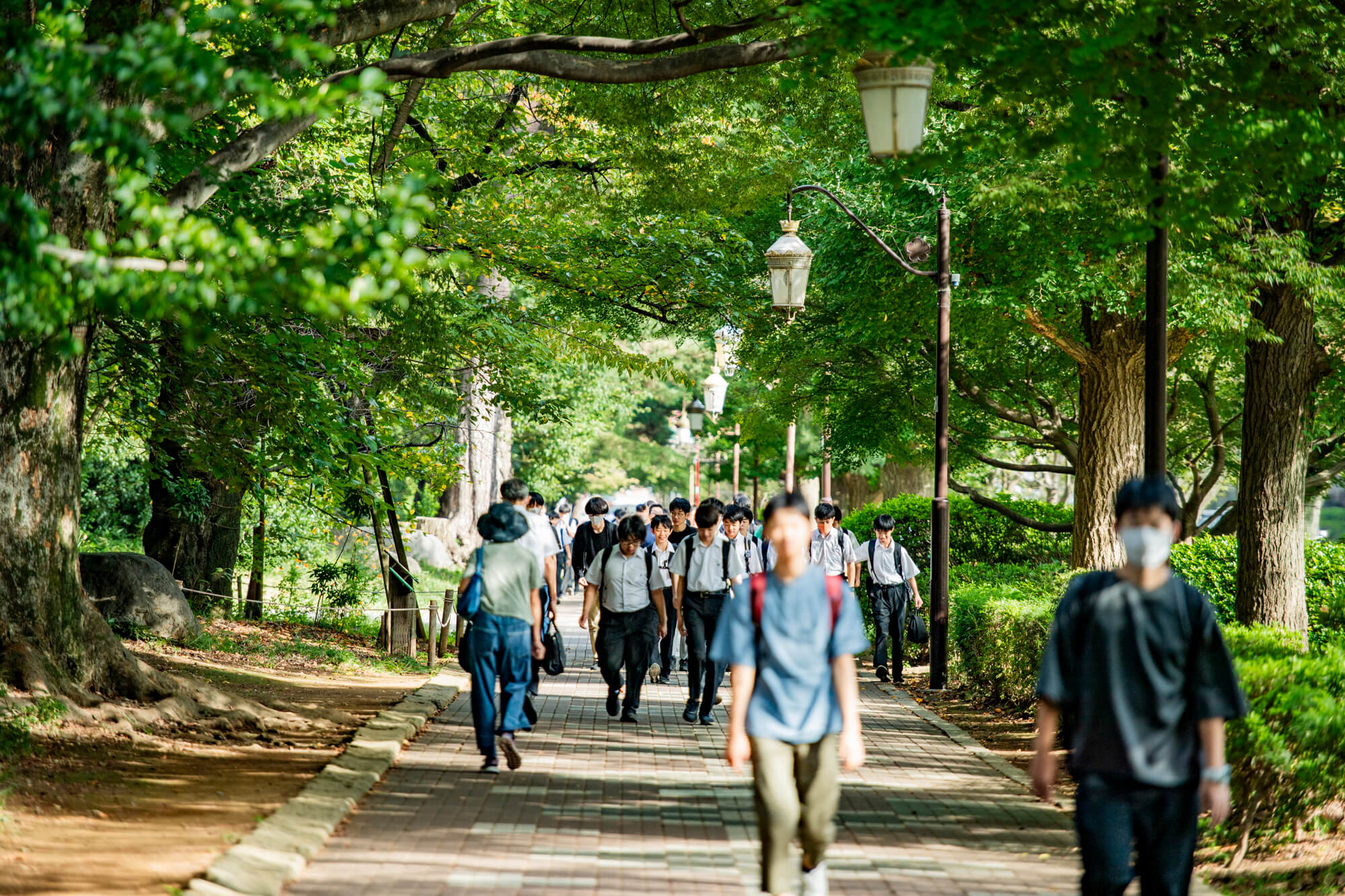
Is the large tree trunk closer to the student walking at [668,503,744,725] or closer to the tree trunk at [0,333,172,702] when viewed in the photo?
the student walking at [668,503,744,725]

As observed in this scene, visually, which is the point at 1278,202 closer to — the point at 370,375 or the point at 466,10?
the point at 370,375

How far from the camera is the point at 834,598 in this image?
5043mm

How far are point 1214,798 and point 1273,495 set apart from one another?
8.97 metres

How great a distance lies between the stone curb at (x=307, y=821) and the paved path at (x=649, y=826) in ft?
0.31

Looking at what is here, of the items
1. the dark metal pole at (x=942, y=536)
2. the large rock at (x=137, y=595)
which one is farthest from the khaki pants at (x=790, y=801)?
the large rock at (x=137, y=595)

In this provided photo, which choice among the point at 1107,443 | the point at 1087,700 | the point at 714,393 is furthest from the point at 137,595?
the point at 714,393

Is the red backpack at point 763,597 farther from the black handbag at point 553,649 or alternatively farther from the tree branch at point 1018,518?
the tree branch at point 1018,518

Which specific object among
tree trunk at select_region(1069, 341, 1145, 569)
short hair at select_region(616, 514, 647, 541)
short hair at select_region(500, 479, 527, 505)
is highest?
tree trunk at select_region(1069, 341, 1145, 569)

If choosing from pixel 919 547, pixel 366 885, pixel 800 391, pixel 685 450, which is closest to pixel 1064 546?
pixel 919 547

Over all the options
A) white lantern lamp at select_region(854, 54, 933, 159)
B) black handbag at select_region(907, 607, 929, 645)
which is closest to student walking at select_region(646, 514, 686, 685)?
black handbag at select_region(907, 607, 929, 645)

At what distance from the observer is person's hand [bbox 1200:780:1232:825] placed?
Result: 4.02 meters

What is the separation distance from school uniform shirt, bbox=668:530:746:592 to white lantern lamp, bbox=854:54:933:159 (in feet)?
12.6

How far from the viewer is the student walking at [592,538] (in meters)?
15.0

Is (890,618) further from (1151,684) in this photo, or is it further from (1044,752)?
(1151,684)
